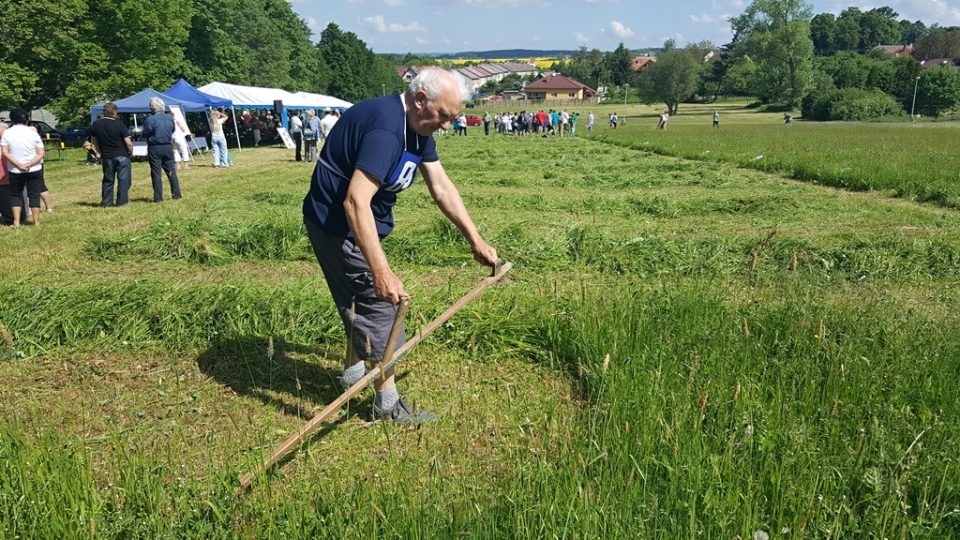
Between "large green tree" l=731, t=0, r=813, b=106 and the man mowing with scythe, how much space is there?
300 feet

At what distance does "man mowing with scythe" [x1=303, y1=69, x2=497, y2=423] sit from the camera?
3.09 m

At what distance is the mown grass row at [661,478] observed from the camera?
2387mm

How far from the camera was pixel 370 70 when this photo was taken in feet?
300

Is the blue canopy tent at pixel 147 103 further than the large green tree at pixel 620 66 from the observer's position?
No

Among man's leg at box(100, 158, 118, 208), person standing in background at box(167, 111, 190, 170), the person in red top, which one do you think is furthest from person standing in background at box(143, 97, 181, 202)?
the person in red top

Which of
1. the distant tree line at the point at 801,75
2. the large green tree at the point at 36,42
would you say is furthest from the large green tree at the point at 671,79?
the large green tree at the point at 36,42

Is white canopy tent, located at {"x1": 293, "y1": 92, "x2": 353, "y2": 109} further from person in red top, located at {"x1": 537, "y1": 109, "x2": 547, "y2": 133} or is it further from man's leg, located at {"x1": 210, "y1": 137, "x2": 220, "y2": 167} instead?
person in red top, located at {"x1": 537, "y1": 109, "x2": 547, "y2": 133}

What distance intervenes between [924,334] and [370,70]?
93705mm

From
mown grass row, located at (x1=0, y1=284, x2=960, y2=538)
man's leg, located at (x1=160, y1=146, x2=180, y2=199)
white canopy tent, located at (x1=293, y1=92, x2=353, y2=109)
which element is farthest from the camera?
white canopy tent, located at (x1=293, y1=92, x2=353, y2=109)

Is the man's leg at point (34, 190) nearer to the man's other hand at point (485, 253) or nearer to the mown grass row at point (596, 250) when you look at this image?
the mown grass row at point (596, 250)

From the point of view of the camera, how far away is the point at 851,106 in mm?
64188

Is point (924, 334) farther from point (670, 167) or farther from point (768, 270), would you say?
point (670, 167)

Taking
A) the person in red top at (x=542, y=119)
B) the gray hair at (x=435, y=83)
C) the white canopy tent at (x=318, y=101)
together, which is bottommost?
the gray hair at (x=435, y=83)

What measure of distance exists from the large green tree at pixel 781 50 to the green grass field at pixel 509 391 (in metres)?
86.9
